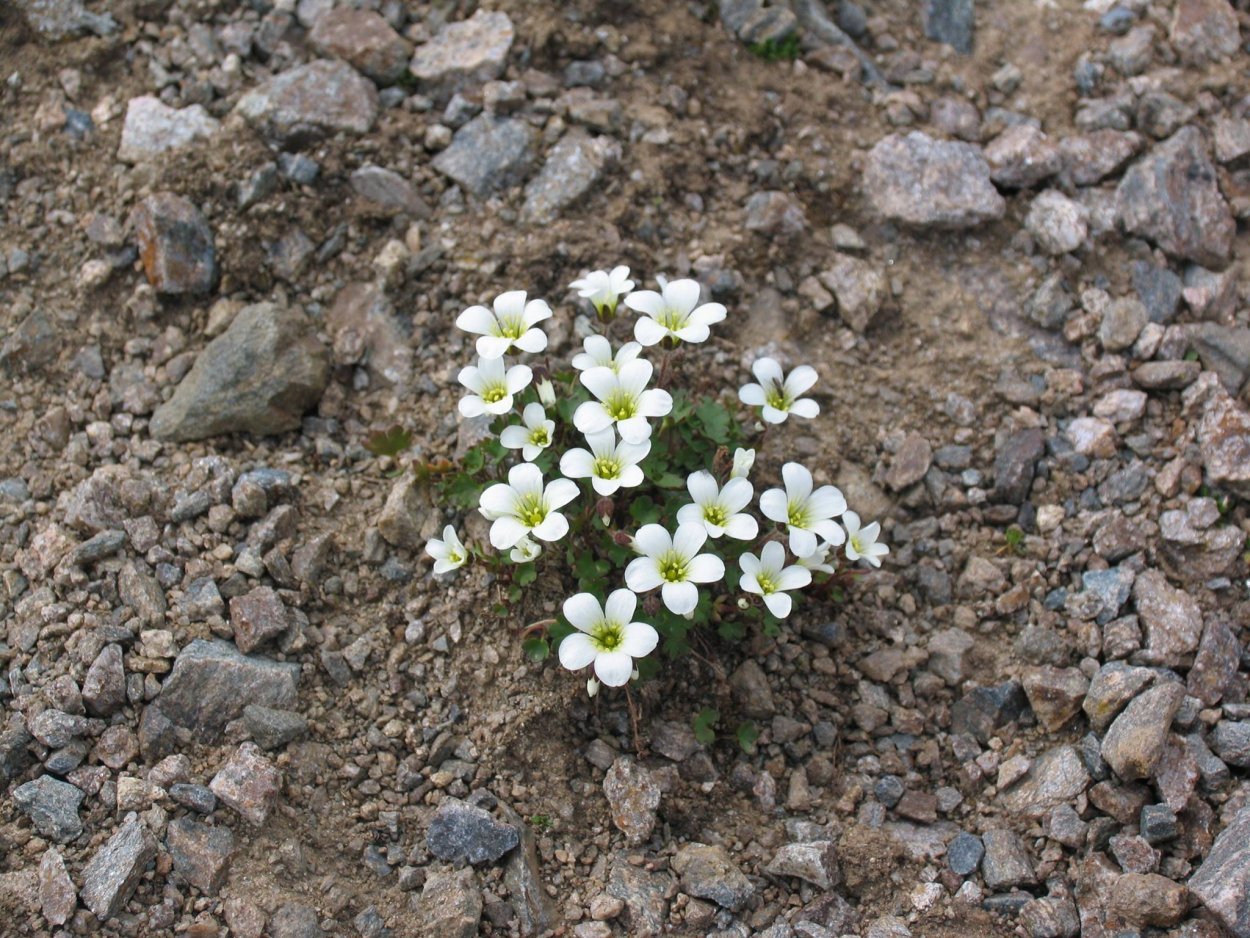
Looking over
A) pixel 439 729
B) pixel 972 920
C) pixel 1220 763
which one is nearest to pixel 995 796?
pixel 972 920

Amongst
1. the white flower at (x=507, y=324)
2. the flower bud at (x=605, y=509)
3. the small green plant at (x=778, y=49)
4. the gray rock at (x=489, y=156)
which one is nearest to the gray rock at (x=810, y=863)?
the flower bud at (x=605, y=509)

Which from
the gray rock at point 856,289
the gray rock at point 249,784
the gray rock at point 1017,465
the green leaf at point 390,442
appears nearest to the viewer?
the gray rock at point 249,784

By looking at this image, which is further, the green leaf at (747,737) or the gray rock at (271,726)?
the green leaf at (747,737)

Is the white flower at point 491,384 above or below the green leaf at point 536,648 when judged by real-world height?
above

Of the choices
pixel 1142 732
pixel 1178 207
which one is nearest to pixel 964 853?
pixel 1142 732

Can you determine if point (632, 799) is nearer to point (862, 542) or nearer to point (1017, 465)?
point (862, 542)

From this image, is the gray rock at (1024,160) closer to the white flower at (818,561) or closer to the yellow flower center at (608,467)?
the white flower at (818,561)

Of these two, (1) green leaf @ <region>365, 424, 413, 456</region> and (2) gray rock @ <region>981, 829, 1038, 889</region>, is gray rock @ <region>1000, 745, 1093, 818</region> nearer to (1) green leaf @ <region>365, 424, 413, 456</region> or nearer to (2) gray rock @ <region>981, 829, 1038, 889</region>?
(2) gray rock @ <region>981, 829, 1038, 889</region>
